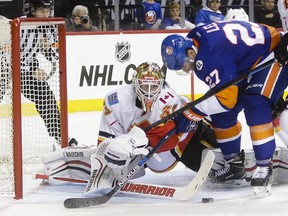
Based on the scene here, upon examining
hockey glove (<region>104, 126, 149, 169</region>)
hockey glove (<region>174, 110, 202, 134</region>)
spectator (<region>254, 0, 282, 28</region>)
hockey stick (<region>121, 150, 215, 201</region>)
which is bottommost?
hockey stick (<region>121, 150, 215, 201</region>)

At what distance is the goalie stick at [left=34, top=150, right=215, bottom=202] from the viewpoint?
3971mm

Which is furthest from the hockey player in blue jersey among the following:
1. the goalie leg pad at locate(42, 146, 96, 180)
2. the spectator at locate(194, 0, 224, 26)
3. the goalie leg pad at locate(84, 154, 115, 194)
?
the spectator at locate(194, 0, 224, 26)

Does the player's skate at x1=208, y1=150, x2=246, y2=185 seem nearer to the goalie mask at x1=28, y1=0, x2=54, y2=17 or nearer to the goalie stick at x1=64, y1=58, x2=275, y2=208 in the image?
the goalie stick at x1=64, y1=58, x2=275, y2=208

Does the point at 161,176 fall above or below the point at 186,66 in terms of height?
below

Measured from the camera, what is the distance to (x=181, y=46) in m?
Answer: 4.01

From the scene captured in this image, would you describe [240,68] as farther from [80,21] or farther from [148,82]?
[80,21]

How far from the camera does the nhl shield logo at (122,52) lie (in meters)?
7.27

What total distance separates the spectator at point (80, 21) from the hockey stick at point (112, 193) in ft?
11.3

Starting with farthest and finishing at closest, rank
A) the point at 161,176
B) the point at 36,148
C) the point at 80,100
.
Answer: the point at 80,100
the point at 36,148
the point at 161,176

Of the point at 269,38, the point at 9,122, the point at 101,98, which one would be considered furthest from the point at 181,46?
the point at 101,98

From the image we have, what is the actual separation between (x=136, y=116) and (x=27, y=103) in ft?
4.09

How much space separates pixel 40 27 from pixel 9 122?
745 millimetres

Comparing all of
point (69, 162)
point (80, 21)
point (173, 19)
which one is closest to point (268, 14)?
point (173, 19)

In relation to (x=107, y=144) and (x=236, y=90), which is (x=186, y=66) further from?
(x=107, y=144)
